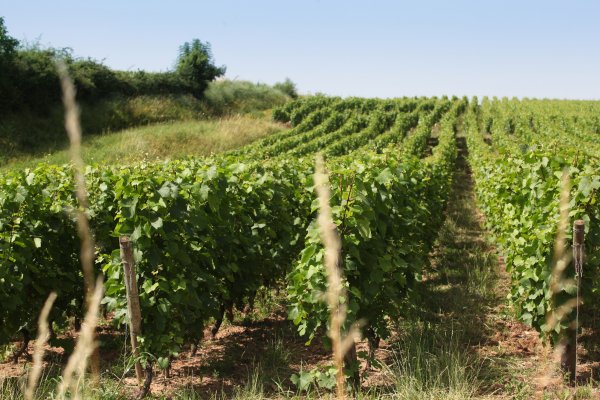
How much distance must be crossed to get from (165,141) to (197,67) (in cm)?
1228

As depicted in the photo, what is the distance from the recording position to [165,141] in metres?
26.2

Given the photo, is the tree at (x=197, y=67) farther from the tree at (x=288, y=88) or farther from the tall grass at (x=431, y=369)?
the tall grass at (x=431, y=369)

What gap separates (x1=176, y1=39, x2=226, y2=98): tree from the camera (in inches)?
1433

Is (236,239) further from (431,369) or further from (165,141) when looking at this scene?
(165,141)

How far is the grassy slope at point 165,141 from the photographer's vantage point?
73.9 feet

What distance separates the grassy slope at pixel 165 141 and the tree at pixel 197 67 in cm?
434

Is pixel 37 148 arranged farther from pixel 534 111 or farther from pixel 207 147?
pixel 534 111

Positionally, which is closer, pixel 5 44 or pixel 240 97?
pixel 5 44

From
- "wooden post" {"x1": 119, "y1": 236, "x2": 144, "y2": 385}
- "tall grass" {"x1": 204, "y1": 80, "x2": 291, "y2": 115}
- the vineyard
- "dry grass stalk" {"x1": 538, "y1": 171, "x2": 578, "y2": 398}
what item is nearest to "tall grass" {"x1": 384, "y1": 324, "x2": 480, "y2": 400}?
the vineyard

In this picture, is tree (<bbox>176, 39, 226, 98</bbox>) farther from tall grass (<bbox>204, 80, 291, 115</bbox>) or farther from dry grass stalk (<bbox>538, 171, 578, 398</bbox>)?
dry grass stalk (<bbox>538, 171, 578, 398</bbox>)

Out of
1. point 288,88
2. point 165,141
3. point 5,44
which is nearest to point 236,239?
point 165,141

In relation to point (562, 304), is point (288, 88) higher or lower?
higher

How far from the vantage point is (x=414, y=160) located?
8742 millimetres

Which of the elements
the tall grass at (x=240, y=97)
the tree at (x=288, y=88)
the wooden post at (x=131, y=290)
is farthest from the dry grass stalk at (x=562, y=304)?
the tree at (x=288, y=88)
